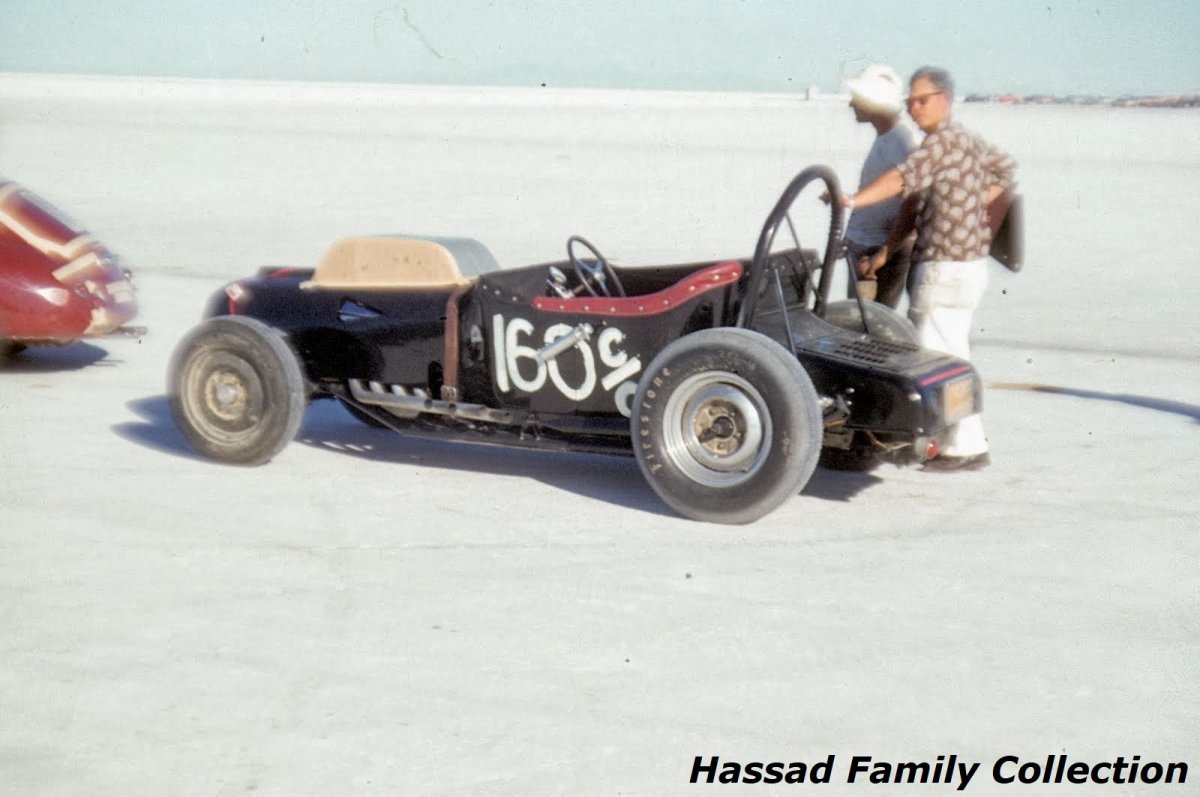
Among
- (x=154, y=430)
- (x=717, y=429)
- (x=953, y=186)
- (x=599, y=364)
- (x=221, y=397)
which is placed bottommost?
(x=154, y=430)

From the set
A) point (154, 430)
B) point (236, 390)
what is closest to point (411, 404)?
point (236, 390)

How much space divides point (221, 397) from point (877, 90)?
3456 millimetres

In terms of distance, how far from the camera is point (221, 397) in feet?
22.7

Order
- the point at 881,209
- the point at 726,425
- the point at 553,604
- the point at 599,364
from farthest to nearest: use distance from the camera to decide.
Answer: the point at 881,209 < the point at 599,364 < the point at 726,425 < the point at 553,604

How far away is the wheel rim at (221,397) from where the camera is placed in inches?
270

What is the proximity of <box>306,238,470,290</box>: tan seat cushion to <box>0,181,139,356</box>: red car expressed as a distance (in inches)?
105

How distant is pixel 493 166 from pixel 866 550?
79.5 ft

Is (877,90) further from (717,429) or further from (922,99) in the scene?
(717,429)

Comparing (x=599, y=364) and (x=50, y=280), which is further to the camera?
(x=50, y=280)

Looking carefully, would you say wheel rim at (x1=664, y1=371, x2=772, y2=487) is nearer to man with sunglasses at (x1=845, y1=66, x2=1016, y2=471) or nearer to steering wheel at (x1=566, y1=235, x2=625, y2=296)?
steering wheel at (x1=566, y1=235, x2=625, y2=296)

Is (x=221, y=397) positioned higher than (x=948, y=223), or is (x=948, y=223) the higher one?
(x=948, y=223)

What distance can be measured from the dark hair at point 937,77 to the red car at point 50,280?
16.1 ft

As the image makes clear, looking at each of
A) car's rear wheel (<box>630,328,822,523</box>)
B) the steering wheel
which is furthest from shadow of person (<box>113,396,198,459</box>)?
car's rear wheel (<box>630,328,822,523</box>)

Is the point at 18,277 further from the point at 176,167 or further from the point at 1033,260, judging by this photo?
the point at 176,167
